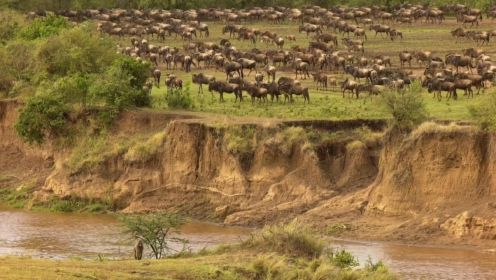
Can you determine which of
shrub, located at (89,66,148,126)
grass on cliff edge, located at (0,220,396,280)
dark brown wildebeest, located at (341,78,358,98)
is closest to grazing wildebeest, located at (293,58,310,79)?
dark brown wildebeest, located at (341,78,358,98)

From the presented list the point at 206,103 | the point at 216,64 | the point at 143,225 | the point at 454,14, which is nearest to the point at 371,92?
the point at 206,103

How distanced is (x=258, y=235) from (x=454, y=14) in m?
57.8

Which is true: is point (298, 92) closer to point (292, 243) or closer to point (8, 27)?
point (8, 27)

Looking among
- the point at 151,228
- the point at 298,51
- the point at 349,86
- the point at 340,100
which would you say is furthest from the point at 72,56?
the point at 151,228

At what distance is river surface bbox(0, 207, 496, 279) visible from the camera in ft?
120

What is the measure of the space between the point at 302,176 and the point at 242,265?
1460 cm

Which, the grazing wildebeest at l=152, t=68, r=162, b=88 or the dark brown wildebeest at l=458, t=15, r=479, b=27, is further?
the dark brown wildebeest at l=458, t=15, r=479, b=27

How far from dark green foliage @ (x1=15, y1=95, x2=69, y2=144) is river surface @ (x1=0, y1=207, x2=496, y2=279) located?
14.6ft

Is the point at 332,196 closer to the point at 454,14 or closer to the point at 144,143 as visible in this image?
the point at 144,143

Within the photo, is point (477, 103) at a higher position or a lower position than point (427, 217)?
higher

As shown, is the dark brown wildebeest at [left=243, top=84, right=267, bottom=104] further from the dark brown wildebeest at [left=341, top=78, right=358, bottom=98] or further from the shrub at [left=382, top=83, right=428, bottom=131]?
the shrub at [left=382, top=83, right=428, bottom=131]

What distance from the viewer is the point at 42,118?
5131cm

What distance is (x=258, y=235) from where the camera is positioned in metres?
32.2

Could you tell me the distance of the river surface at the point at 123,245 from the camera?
3644cm
